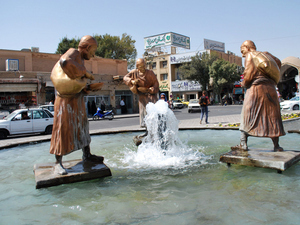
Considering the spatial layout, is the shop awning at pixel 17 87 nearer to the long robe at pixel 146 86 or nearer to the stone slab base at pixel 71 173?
the long robe at pixel 146 86

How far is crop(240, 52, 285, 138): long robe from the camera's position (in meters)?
3.92

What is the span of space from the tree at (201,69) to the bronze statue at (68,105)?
37470mm

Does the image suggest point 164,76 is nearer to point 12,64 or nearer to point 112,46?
point 112,46

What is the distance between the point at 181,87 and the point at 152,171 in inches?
1601

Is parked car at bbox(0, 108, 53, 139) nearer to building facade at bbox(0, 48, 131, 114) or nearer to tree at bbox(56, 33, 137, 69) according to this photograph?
building facade at bbox(0, 48, 131, 114)

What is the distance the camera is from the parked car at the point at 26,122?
1029 cm

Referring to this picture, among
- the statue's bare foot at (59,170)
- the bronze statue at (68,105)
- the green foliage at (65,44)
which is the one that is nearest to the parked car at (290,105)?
the bronze statue at (68,105)

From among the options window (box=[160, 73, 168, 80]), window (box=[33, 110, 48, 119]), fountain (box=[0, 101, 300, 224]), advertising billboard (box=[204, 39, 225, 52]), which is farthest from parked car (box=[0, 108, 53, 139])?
advertising billboard (box=[204, 39, 225, 52])

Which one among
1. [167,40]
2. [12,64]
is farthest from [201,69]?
[12,64]

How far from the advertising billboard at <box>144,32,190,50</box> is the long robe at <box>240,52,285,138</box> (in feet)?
138

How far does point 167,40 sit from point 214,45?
8.50 meters

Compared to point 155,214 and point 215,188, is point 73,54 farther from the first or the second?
point 215,188

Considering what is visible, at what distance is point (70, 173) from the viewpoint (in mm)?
3418

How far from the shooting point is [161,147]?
5355 mm
